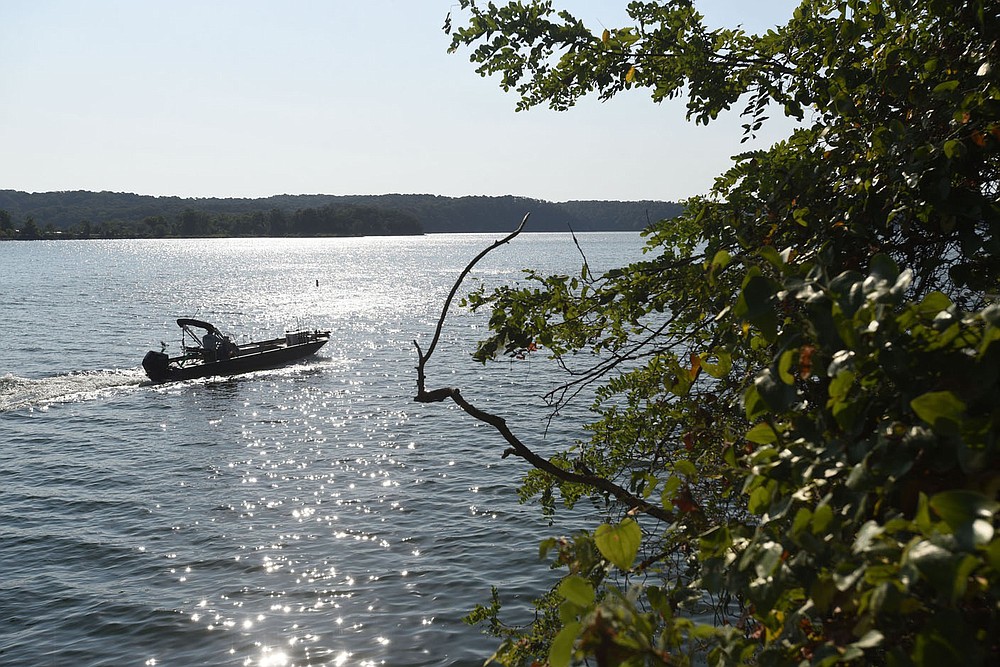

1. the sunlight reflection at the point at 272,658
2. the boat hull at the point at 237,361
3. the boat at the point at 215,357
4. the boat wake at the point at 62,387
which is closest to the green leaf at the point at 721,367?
the sunlight reflection at the point at 272,658

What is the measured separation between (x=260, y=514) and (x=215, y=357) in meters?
22.3

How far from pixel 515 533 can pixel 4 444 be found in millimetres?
19416

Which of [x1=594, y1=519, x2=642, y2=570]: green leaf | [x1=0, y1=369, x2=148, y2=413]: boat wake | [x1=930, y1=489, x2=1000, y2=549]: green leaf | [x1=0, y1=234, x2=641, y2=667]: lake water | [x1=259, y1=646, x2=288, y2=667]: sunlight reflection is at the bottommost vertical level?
[x1=259, y1=646, x2=288, y2=667]: sunlight reflection

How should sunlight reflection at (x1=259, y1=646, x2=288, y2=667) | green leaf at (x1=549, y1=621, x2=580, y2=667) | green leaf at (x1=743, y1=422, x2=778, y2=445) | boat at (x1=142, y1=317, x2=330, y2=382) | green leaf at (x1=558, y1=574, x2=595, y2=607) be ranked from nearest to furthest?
green leaf at (x1=549, y1=621, x2=580, y2=667), green leaf at (x1=558, y1=574, x2=595, y2=607), green leaf at (x1=743, y1=422, x2=778, y2=445), sunlight reflection at (x1=259, y1=646, x2=288, y2=667), boat at (x1=142, y1=317, x2=330, y2=382)

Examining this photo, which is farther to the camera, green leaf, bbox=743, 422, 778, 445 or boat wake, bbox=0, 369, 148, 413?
boat wake, bbox=0, 369, 148, 413

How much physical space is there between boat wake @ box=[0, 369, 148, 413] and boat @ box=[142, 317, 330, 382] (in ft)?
4.34

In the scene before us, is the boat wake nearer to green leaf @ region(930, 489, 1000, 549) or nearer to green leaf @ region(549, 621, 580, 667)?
green leaf @ region(549, 621, 580, 667)

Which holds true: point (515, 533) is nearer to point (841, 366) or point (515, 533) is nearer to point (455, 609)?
point (455, 609)

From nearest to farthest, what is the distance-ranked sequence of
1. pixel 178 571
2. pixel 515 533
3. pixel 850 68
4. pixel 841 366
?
pixel 841 366 < pixel 850 68 < pixel 178 571 < pixel 515 533

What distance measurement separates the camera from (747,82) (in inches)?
192

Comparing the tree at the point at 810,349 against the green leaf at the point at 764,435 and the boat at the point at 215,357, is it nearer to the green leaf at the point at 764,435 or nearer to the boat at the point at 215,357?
the green leaf at the point at 764,435

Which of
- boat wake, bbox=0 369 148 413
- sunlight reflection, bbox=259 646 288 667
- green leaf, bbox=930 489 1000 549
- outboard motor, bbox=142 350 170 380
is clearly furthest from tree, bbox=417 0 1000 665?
outboard motor, bbox=142 350 170 380

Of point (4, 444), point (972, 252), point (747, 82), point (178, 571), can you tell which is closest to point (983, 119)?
point (972, 252)

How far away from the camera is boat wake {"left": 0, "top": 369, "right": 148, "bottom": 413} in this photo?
3416cm
